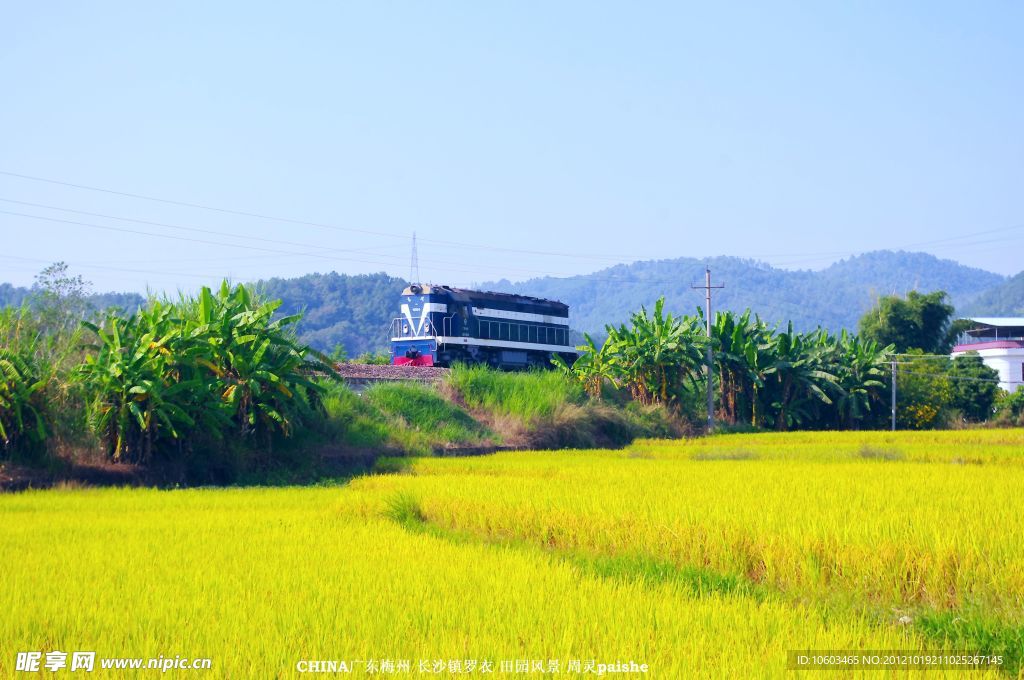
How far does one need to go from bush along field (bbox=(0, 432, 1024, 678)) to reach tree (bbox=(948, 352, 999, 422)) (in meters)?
32.9

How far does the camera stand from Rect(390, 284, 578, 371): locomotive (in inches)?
1214

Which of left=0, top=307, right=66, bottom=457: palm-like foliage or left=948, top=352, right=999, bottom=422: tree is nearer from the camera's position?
left=0, top=307, right=66, bottom=457: palm-like foliage

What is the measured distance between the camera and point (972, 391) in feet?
134

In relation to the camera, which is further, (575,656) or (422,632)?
(422,632)

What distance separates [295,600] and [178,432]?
9.82 meters

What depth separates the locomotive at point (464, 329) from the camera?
30828 millimetres

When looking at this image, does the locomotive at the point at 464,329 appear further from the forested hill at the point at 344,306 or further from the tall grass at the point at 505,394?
the forested hill at the point at 344,306

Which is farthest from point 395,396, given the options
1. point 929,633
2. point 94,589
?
point 929,633

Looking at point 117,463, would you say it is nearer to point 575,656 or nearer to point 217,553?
point 217,553

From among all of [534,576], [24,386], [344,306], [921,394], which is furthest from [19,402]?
[344,306]

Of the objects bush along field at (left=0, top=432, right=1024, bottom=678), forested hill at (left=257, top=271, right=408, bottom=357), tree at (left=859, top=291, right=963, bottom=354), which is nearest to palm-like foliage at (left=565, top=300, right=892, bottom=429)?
tree at (left=859, top=291, right=963, bottom=354)

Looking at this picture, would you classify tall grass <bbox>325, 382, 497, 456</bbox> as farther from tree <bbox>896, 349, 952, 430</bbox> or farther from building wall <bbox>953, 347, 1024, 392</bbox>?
building wall <bbox>953, 347, 1024, 392</bbox>

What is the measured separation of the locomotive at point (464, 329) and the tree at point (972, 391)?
19.4 meters

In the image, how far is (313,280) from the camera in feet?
445
